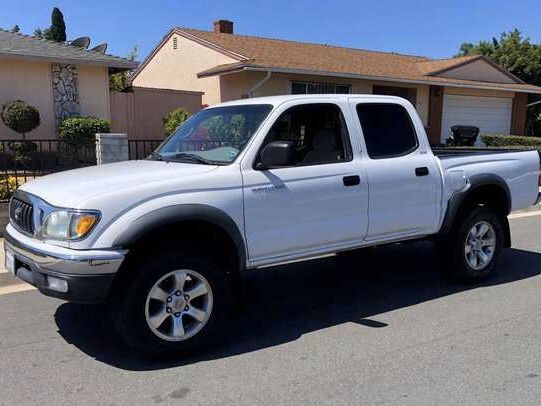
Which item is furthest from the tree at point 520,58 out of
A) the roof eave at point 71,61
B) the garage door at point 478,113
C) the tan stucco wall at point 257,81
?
the roof eave at point 71,61

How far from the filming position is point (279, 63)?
18.1m

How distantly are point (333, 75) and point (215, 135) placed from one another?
47.0 feet

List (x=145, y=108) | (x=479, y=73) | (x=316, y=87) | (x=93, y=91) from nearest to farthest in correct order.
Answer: (x=93, y=91)
(x=145, y=108)
(x=316, y=87)
(x=479, y=73)

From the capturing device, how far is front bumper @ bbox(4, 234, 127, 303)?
3768 millimetres

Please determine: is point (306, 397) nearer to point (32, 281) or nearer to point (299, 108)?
point (32, 281)

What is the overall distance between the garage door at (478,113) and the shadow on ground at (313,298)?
53.8ft

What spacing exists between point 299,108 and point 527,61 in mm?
33096

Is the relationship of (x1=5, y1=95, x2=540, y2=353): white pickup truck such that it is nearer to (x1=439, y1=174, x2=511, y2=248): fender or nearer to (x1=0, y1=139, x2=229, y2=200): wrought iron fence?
(x1=439, y1=174, x2=511, y2=248): fender

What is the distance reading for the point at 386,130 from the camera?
549cm

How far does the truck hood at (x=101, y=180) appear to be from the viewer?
3961mm

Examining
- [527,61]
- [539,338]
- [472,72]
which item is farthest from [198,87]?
[527,61]

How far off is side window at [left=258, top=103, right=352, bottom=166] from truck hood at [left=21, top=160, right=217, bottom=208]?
91cm

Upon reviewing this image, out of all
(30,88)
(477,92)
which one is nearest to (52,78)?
(30,88)

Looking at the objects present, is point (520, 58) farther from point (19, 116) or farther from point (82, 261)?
point (82, 261)
